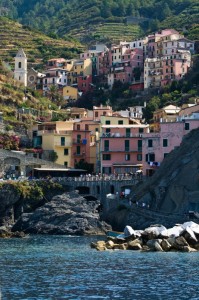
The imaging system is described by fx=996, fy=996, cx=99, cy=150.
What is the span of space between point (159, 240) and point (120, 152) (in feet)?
110

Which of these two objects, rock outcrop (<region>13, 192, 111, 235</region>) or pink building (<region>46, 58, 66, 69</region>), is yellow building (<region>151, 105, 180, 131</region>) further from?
pink building (<region>46, 58, 66, 69</region>)

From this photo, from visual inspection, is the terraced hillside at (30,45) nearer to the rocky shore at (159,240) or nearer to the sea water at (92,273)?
the rocky shore at (159,240)

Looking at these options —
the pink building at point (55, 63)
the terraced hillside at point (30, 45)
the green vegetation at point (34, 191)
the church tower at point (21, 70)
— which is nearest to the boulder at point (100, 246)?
the green vegetation at point (34, 191)

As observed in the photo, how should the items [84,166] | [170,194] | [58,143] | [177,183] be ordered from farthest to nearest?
[58,143]
[84,166]
[170,194]
[177,183]

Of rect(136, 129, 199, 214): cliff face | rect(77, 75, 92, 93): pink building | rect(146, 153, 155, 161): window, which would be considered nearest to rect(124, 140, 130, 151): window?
rect(146, 153, 155, 161): window

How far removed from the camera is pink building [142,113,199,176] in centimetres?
10319

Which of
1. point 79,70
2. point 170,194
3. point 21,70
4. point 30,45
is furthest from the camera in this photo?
point 30,45

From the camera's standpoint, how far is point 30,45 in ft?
609

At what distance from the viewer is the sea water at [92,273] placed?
51.0 m

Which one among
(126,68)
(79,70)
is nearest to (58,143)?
(126,68)

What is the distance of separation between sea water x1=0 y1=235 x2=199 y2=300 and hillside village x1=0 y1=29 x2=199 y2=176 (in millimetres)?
28817

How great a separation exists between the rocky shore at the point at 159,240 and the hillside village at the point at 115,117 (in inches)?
973

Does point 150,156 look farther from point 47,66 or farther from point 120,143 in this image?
point 47,66

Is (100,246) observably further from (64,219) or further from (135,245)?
(64,219)
